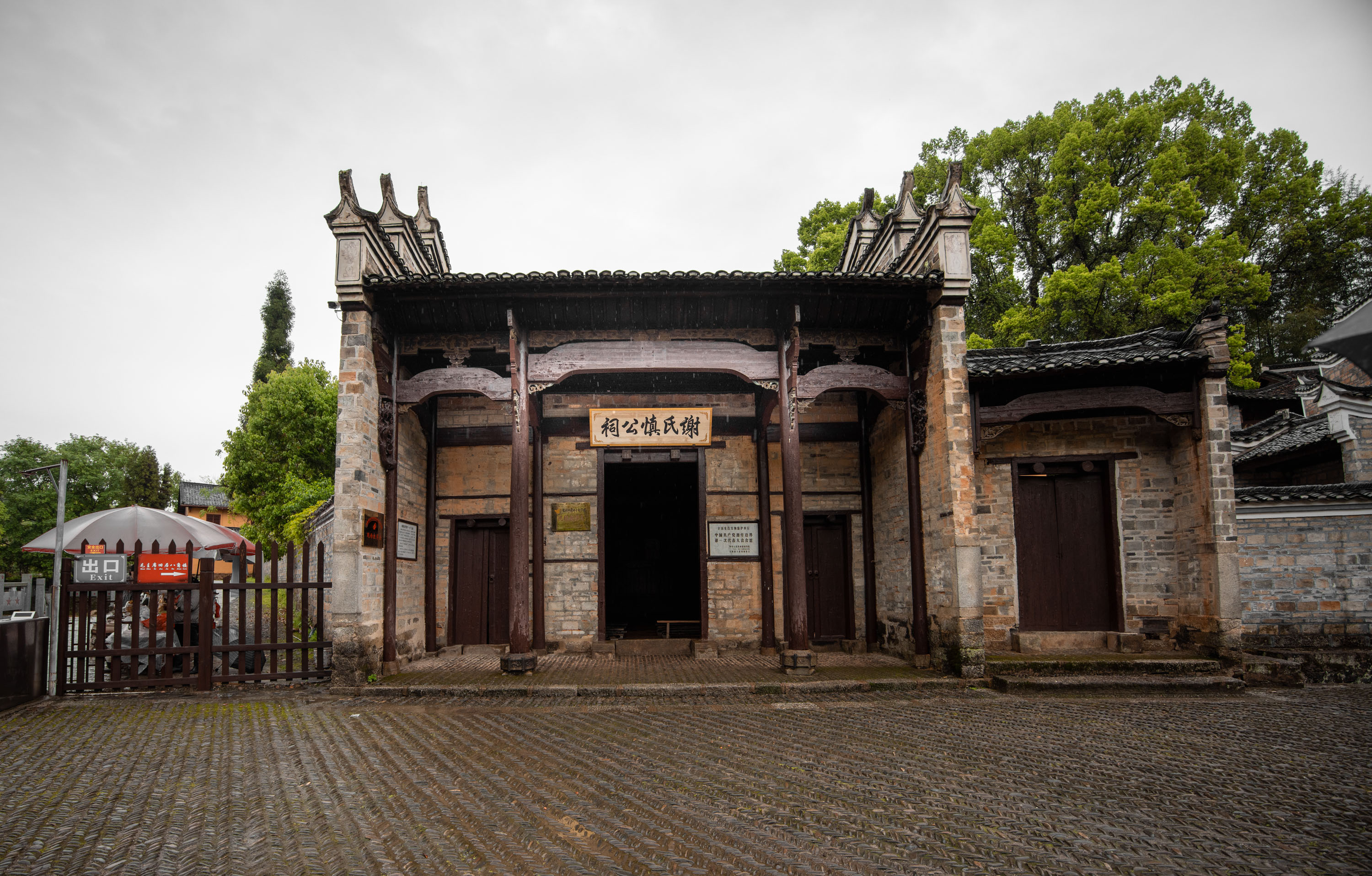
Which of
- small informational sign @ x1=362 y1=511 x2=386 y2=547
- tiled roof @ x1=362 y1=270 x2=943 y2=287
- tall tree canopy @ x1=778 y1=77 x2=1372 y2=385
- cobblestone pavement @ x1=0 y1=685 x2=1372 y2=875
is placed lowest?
cobblestone pavement @ x1=0 y1=685 x2=1372 y2=875

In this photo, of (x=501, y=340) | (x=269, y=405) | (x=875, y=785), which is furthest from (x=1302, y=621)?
(x=269, y=405)

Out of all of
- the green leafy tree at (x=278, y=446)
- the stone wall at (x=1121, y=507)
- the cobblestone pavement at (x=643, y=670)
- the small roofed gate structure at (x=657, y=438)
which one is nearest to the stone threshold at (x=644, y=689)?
the cobblestone pavement at (x=643, y=670)

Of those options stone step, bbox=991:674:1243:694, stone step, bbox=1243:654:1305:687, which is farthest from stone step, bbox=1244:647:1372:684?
stone step, bbox=991:674:1243:694

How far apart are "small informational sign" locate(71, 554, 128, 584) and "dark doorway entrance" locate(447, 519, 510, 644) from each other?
13.3 ft

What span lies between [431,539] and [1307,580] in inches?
537

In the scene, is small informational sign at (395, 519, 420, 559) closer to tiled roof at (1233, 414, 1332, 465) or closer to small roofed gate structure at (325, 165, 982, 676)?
small roofed gate structure at (325, 165, 982, 676)

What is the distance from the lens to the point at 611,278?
841 centimetres

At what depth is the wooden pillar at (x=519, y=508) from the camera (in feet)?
28.0

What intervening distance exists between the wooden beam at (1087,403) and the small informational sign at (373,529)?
26.0ft

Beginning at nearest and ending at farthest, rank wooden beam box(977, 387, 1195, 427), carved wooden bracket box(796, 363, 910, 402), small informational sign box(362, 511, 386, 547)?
small informational sign box(362, 511, 386, 547) → wooden beam box(977, 387, 1195, 427) → carved wooden bracket box(796, 363, 910, 402)

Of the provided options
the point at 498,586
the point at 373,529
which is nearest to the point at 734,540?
the point at 498,586

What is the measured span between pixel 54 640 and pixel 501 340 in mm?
6283

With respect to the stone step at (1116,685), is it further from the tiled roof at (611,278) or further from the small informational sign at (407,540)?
the small informational sign at (407,540)

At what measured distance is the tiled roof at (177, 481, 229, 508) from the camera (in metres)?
44.2
